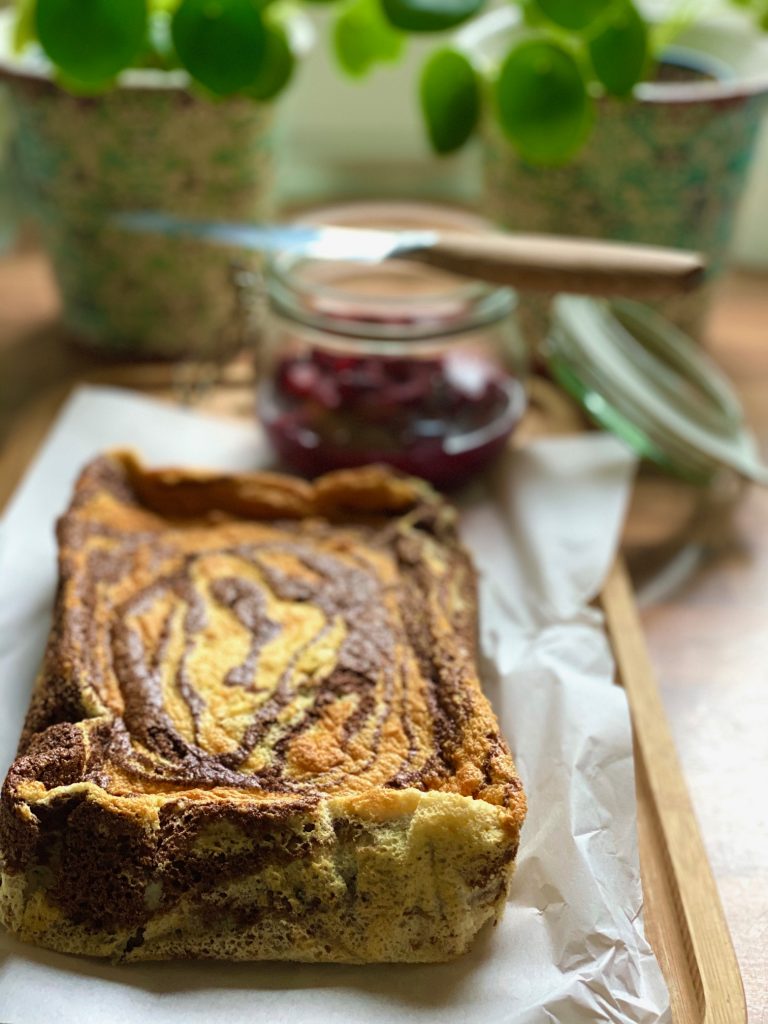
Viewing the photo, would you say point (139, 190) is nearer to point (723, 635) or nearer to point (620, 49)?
point (620, 49)

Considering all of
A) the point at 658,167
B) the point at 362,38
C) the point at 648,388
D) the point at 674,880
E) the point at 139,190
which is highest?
the point at 362,38

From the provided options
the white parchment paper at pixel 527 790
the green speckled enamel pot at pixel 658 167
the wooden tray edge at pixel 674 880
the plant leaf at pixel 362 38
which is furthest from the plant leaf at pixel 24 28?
the wooden tray edge at pixel 674 880

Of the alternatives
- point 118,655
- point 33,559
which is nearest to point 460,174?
point 33,559

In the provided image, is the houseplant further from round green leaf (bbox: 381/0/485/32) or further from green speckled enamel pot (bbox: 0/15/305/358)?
green speckled enamel pot (bbox: 0/15/305/358)

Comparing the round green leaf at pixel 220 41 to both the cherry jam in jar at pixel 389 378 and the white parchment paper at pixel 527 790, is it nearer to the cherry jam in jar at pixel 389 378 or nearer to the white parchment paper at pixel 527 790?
the cherry jam in jar at pixel 389 378

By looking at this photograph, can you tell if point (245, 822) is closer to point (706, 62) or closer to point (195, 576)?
point (195, 576)

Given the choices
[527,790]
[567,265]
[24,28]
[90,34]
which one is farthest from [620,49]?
[527,790]
